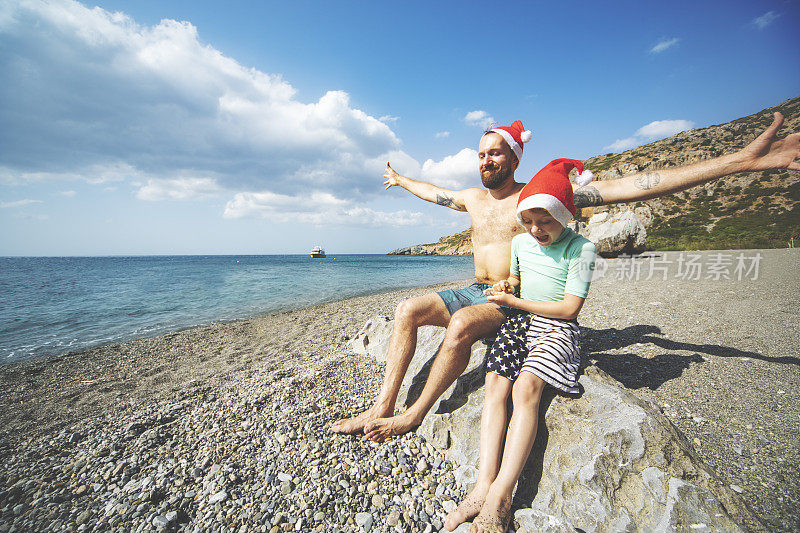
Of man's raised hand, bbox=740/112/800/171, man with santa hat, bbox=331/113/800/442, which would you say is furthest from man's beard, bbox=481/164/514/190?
man's raised hand, bbox=740/112/800/171

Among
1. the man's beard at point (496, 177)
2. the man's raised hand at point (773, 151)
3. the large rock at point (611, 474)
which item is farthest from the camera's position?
the man's beard at point (496, 177)

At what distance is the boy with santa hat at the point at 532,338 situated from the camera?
7.20ft

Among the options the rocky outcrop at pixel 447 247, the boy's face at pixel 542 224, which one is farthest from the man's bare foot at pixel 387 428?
the rocky outcrop at pixel 447 247

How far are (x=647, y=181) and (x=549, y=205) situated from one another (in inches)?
54.1

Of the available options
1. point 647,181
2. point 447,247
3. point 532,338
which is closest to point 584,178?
point 647,181

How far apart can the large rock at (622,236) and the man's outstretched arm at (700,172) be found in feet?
75.2

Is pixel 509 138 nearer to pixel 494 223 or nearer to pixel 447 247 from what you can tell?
pixel 494 223

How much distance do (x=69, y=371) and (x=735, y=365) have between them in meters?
13.0

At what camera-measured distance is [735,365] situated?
4090 mm

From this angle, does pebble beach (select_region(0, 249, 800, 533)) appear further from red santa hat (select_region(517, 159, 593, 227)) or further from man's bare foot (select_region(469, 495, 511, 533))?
red santa hat (select_region(517, 159, 593, 227))

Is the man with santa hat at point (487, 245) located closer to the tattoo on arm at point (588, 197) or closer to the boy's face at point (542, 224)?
the tattoo on arm at point (588, 197)

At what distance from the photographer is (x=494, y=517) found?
2.06 metres

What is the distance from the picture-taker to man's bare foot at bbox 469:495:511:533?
6.67ft

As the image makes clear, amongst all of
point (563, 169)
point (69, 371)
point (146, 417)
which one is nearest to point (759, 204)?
point (563, 169)
